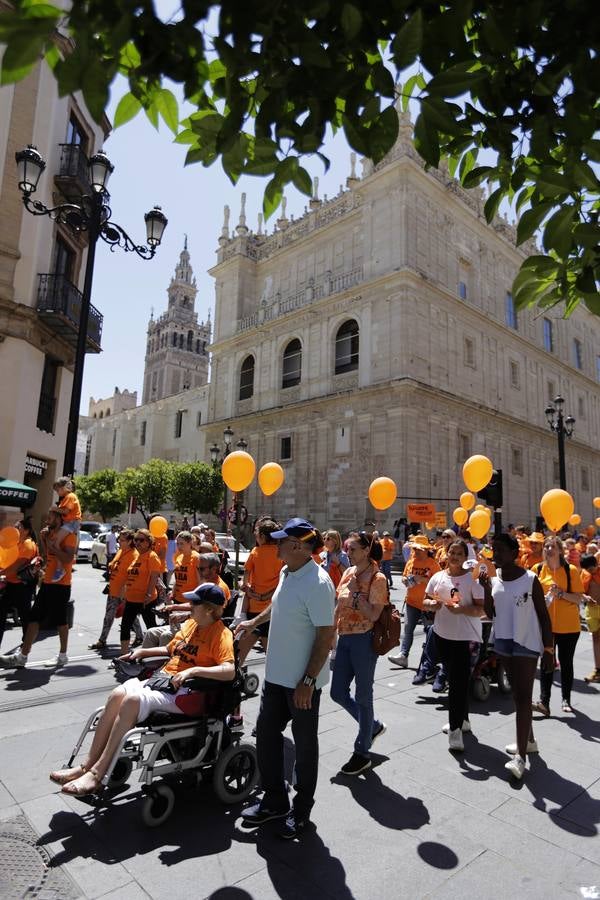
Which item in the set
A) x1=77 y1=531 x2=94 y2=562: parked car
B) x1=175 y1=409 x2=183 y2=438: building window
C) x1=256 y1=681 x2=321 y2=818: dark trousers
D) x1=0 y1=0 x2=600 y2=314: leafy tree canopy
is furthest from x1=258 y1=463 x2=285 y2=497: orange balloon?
x1=175 y1=409 x2=183 y2=438: building window

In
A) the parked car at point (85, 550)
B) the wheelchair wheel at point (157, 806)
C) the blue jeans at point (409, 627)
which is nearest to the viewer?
the wheelchair wheel at point (157, 806)

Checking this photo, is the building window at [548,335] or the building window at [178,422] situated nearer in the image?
the building window at [548,335]

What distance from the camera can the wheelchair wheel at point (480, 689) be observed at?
6293 millimetres

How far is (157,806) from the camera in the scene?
134 inches

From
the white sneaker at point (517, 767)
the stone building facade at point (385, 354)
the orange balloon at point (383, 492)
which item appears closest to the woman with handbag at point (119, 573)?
the white sneaker at point (517, 767)

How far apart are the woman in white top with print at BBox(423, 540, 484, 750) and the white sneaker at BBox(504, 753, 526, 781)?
495 mm

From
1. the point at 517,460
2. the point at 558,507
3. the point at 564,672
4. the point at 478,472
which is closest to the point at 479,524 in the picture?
the point at 478,472

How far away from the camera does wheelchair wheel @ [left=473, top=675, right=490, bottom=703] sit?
629 cm

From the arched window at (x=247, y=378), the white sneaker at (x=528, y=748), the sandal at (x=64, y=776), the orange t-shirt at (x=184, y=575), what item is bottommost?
the white sneaker at (x=528, y=748)

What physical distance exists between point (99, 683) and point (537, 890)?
16.9 ft

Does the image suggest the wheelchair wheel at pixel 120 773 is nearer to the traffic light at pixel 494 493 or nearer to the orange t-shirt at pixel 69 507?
the orange t-shirt at pixel 69 507

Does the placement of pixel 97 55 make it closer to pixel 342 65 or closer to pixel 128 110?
pixel 128 110

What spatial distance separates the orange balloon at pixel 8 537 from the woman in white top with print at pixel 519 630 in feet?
Answer: 20.0

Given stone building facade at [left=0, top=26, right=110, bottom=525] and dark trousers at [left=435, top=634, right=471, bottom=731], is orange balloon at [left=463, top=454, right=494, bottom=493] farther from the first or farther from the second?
stone building facade at [left=0, top=26, right=110, bottom=525]
